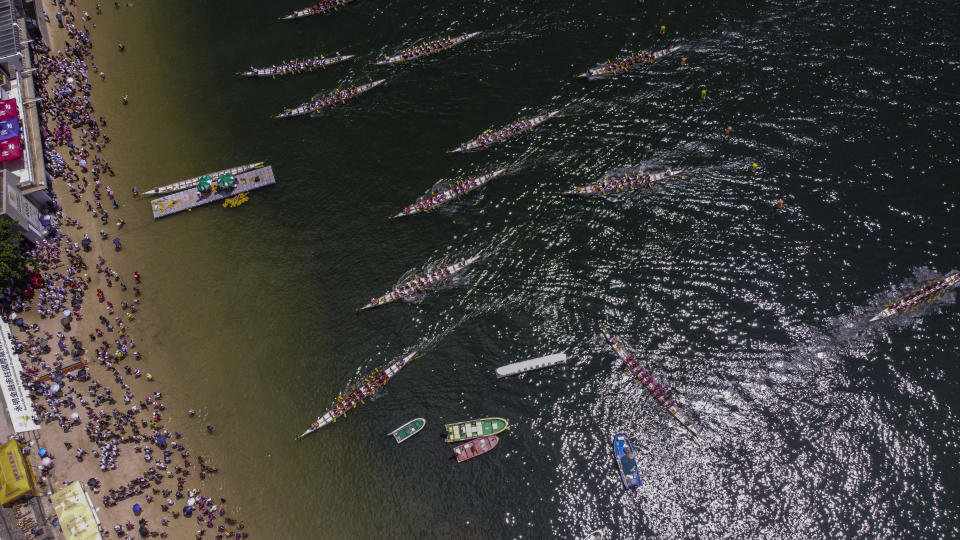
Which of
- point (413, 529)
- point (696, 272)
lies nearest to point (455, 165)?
point (696, 272)

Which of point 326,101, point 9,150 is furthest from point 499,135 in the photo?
point 9,150

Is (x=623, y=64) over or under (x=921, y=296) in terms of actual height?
over

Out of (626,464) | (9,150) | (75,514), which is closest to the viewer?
(75,514)

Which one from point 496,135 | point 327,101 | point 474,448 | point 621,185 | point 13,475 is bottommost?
point 474,448

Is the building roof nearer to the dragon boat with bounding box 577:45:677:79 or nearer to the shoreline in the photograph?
the shoreline

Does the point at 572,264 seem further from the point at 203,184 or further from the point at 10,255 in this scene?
the point at 10,255

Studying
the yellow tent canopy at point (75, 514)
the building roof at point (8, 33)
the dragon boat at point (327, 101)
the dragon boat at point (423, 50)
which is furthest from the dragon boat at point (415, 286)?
the building roof at point (8, 33)

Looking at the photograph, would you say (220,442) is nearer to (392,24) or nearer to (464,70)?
(464,70)
